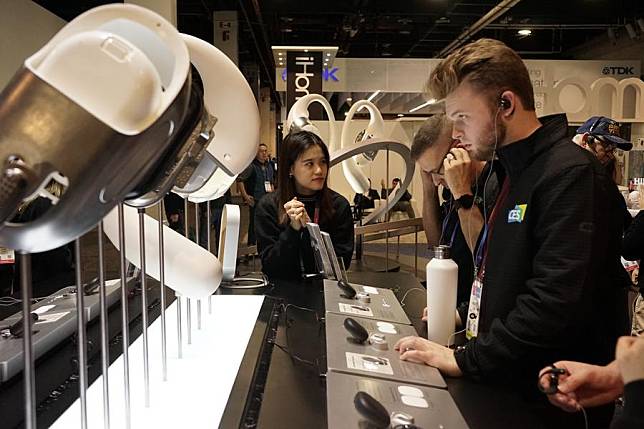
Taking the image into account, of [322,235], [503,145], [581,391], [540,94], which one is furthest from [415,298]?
[540,94]

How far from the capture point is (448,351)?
117 cm

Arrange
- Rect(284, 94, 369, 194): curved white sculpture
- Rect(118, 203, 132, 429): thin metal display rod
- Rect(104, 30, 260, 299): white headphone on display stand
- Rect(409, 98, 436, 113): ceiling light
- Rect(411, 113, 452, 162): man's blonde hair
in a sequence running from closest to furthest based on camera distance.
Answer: Rect(118, 203, 132, 429): thin metal display rod
Rect(104, 30, 260, 299): white headphone on display stand
Rect(409, 98, 436, 113): ceiling light
Rect(411, 113, 452, 162): man's blonde hair
Rect(284, 94, 369, 194): curved white sculpture

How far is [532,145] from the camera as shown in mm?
1175

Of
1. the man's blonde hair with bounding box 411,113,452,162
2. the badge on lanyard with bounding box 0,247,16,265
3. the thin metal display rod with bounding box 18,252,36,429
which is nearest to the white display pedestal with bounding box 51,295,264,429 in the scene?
the thin metal display rod with bounding box 18,252,36,429

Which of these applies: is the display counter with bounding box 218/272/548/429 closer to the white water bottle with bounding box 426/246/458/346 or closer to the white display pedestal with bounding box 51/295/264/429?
the white display pedestal with bounding box 51/295/264/429

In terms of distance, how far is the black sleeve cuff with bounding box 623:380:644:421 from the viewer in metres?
0.58

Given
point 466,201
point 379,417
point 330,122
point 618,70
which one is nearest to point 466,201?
point 466,201

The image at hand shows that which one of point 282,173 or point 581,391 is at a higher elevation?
point 282,173

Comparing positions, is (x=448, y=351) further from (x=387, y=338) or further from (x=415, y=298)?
(x=415, y=298)

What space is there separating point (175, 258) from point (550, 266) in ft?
2.29

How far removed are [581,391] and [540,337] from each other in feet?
0.40

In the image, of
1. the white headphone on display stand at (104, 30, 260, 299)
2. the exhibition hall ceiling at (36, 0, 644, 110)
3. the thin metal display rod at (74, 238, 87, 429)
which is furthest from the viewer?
the exhibition hall ceiling at (36, 0, 644, 110)

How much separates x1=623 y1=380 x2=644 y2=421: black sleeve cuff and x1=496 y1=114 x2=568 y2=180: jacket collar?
656 millimetres

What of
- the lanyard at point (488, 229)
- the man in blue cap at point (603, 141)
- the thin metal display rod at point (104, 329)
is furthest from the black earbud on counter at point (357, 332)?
the man in blue cap at point (603, 141)
